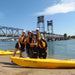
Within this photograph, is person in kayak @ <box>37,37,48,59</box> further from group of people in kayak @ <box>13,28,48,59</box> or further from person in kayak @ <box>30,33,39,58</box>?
person in kayak @ <box>30,33,39,58</box>

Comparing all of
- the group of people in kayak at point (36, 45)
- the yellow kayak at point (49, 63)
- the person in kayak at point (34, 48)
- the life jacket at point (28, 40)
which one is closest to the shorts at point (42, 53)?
the group of people in kayak at point (36, 45)

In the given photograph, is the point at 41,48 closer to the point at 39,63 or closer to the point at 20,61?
the point at 39,63

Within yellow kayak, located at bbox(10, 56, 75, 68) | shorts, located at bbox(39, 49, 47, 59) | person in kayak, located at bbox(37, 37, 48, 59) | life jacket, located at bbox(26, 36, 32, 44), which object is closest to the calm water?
shorts, located at bbox(39, 49, 47, 59)

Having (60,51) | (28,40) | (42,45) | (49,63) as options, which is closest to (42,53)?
(42,45)

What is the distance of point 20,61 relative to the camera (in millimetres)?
4676

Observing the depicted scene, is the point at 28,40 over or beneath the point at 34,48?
over

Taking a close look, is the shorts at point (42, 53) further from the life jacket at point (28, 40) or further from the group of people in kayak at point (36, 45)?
the life jacket at point (28, 40)

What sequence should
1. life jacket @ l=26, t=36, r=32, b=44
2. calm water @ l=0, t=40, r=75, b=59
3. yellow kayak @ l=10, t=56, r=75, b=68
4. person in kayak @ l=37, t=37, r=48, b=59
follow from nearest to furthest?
yellow kayak @ l=10, t=56, r=75, b=68, person in kayak @ l=37, t=37, r=48, b=59, life jacket @ l=26, t=36, r=32, b=44, calm water @ l=0, t=40, r=75, b=59

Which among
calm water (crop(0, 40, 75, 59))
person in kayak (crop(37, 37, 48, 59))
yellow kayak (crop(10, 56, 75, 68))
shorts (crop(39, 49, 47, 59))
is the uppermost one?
person in kayak (crop(37, 37, 48, 59))

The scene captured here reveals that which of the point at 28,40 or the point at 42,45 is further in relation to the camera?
the point at 28,40

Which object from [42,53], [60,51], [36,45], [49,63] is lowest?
[60,51]

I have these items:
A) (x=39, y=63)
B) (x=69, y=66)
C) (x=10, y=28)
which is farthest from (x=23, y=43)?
(x=10, y=28)

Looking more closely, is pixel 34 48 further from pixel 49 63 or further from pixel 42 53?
pixel 49 63

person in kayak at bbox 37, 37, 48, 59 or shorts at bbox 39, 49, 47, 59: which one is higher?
person in kayak at bbox 37, 37, 48, 59
